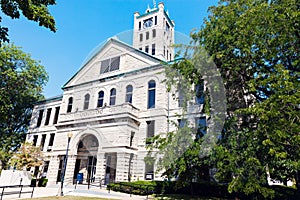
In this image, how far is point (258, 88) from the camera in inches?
449

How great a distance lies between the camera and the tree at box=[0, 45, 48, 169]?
93.5 feet

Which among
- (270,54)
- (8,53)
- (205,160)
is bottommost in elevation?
(205,160)

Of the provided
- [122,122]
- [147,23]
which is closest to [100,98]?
[122,122]

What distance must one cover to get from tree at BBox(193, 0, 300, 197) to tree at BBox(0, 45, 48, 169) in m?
26.1

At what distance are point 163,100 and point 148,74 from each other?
8.27ft

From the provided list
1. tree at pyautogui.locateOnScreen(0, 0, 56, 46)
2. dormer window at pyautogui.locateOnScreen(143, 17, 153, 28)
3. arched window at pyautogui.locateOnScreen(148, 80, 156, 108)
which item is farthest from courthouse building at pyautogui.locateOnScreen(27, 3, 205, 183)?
dormer window at pyautogui.locateOnScreen(143, 17, 153, 28)

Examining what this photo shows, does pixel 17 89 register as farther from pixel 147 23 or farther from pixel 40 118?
pixel 147 23

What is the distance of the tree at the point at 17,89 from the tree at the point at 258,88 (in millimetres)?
26092

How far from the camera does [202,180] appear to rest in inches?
570

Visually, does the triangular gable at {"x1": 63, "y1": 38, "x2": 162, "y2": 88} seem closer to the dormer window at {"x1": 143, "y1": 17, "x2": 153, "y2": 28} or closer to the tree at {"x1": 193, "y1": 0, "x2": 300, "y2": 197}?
the tree at {"x1": 193, "y1": 0, "x2": 300, "y2": 197}

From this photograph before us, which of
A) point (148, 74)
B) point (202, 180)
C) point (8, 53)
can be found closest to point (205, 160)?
point (202, 180)

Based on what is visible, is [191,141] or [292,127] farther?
[191,141]

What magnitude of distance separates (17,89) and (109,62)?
24.8 m

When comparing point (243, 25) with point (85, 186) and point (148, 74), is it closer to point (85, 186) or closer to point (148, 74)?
point (148, 74)
